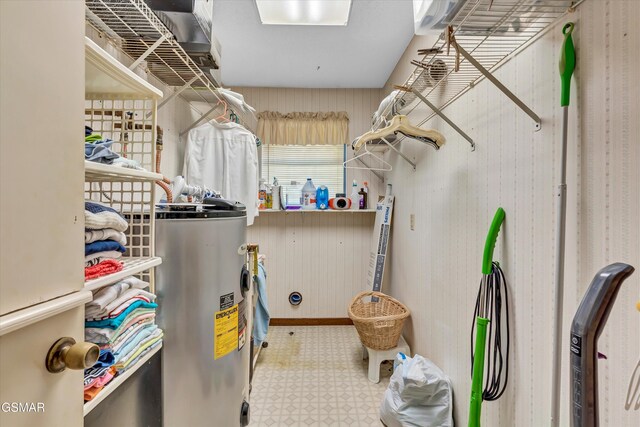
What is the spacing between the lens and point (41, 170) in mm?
471

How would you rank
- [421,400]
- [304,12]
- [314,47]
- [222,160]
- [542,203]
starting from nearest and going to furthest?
[542,203] → [421,400] → [304,12] → [222,160] → [314,47]

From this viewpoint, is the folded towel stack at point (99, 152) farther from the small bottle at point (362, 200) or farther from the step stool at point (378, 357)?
the small bottle at point (362, 200)

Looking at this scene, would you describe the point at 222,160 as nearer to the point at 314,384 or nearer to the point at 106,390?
the point at 106,390

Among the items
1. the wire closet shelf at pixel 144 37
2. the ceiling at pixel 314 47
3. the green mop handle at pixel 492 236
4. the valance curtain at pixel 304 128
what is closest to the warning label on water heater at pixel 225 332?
the green mop handle at pixel 492 236

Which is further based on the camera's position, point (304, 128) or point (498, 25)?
point (304, 128)

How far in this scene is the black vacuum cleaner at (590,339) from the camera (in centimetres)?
49

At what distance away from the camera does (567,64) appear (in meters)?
0.83

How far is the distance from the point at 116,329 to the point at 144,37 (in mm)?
1293

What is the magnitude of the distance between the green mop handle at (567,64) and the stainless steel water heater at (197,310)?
3.97ft

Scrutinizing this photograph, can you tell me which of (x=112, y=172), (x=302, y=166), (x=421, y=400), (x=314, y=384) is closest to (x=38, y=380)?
(x=112, y=172)

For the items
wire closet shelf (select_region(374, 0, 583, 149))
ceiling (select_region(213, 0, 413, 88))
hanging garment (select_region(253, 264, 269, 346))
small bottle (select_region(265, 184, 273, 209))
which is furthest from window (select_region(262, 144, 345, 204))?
wire closet shelf (select_region(374, 0, 583, 149))

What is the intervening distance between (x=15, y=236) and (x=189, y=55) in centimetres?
153

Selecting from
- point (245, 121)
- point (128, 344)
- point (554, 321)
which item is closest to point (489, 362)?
point (554, 321)

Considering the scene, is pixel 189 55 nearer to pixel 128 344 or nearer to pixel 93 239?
pixel 93 239
